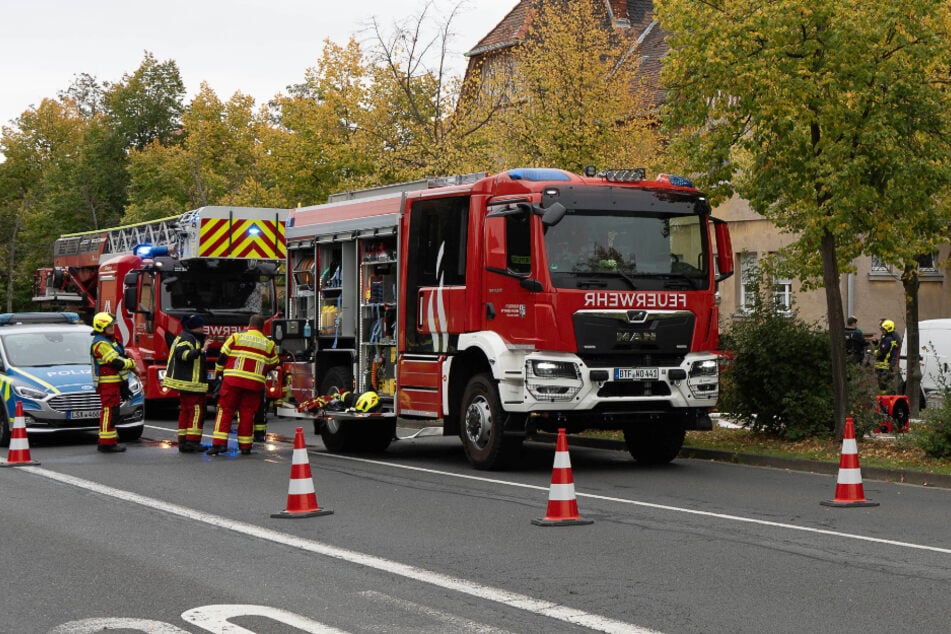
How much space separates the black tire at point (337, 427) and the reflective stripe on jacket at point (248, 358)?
110 cm

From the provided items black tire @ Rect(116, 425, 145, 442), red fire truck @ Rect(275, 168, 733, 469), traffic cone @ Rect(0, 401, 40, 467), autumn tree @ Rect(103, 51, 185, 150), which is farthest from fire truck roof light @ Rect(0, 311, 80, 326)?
autumn tree @ Rect(103, 51, 185, 150)

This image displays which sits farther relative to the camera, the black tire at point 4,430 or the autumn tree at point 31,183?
the autumn tree at point 31,183

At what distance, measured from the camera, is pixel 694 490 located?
1307cm

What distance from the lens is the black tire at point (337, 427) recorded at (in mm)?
17317

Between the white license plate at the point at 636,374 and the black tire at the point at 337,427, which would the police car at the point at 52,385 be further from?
the white license plate at the point at 636,374

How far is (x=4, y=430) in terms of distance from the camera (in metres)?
18.5

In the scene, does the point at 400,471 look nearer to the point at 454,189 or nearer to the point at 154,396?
the point at 454,189

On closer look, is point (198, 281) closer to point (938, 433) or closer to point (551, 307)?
point (551, 307)

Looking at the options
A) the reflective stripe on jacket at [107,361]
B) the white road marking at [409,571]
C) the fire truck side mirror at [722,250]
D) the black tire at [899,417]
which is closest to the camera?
the white road marking at [409,571]

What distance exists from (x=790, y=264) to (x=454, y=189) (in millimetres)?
7131

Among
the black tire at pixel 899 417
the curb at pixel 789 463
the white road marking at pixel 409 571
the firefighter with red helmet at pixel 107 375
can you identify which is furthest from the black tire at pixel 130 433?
the black tire at pixel 899 417

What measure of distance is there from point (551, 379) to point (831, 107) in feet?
15.5

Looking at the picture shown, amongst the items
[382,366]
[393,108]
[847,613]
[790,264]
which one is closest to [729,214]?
[393,108]

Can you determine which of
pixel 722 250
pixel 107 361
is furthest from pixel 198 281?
pixel 722 250
